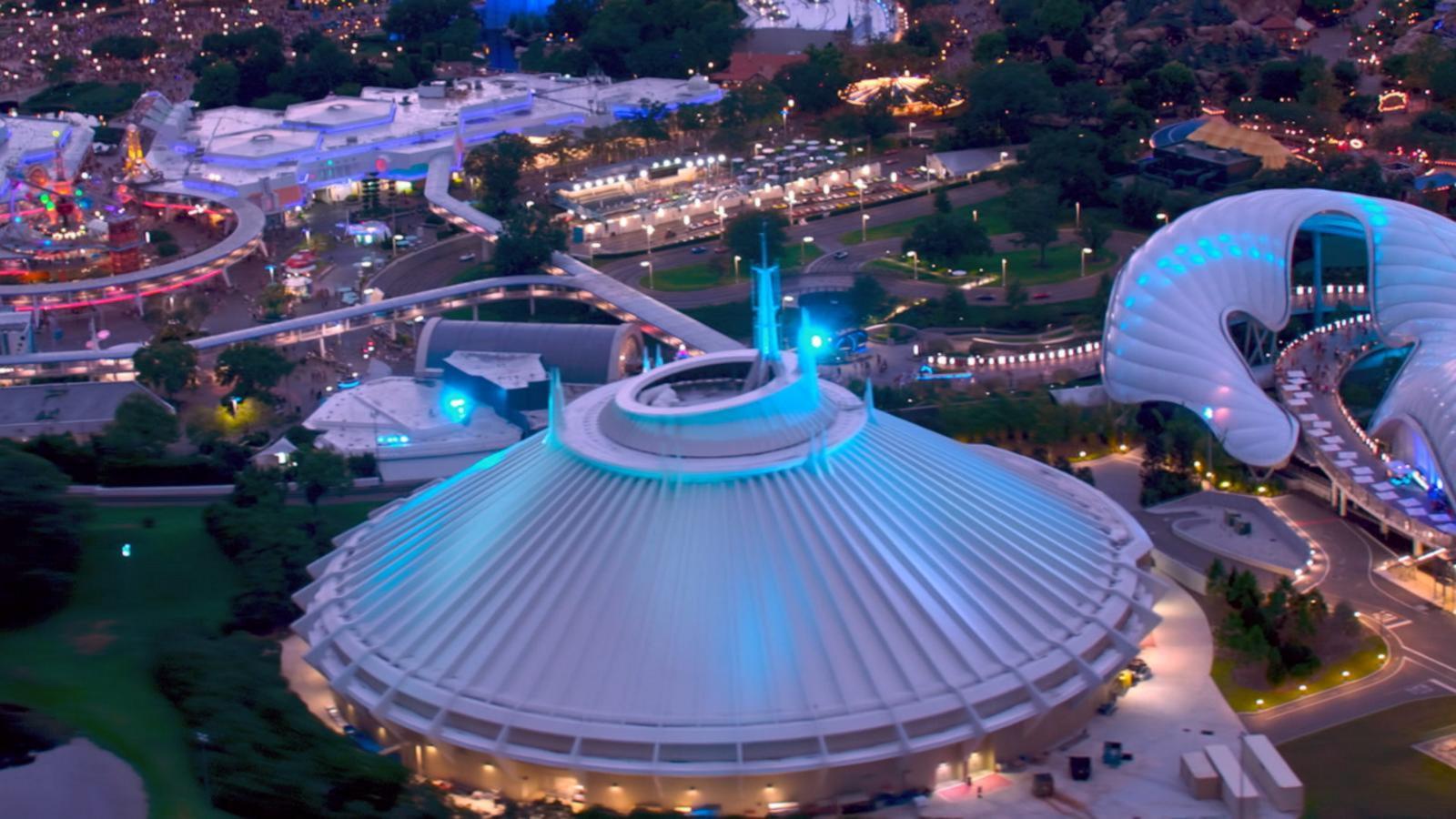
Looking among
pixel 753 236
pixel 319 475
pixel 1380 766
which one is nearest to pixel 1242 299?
pixel 1380 766

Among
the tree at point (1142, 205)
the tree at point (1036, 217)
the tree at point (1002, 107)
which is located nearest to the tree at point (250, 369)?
the tree at point (1036, 217)

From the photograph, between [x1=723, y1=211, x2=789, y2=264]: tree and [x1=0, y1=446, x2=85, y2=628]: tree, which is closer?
[x1=0, y1=446, x2=85, y2=628]: tree

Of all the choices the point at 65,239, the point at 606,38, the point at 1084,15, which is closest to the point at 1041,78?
the point at 1084,15

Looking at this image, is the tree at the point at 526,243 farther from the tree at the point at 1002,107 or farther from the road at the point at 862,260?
the tree at the point at 1002,107

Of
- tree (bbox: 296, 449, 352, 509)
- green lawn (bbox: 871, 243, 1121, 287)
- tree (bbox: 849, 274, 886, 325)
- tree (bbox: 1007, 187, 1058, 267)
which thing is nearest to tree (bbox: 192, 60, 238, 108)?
green lawn (bbox: 871, 243, 1121, 287)

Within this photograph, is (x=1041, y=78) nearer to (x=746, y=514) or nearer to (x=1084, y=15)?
(x=1084, y=15)

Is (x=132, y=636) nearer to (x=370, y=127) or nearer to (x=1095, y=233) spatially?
(x=1095, y=233)

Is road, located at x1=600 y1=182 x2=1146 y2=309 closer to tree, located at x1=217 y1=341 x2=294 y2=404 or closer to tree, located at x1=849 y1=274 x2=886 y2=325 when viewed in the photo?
tree, located at x1=849 y1=274 x2=886 y2=325
